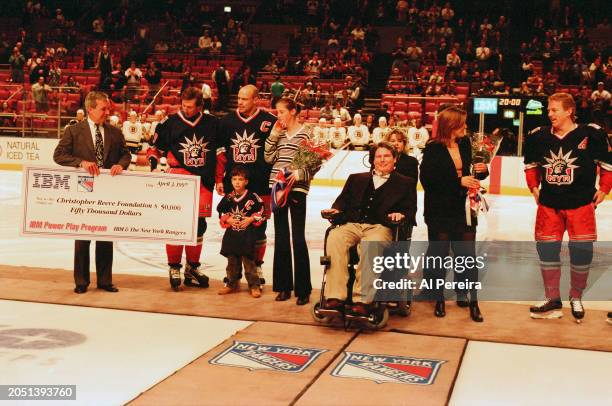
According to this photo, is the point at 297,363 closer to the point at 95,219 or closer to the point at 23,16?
the point at 95,219

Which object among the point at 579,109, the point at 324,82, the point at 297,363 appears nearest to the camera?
the point at 297,363

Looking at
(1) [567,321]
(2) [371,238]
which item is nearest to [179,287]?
(2) [371,238]

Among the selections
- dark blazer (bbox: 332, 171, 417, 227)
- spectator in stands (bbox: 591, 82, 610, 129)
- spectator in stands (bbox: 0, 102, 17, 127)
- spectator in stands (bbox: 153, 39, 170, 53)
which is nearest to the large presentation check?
dark blazer (bbox: 332, 171, 417, 227)

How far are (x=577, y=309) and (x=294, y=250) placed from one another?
6.71 ft

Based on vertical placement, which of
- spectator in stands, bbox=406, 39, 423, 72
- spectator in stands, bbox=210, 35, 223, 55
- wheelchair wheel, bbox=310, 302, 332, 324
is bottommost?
wheelchair wheel, bbox=310, 302, 332, 324

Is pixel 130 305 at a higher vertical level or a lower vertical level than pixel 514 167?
lower

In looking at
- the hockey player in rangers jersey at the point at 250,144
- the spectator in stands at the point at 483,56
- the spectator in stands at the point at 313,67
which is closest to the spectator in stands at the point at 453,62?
the spectator in stands at the point at 483,56

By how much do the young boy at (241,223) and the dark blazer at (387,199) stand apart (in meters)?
0.84

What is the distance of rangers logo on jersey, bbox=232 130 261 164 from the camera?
6.62 meters

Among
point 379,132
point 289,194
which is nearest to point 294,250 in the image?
point 289,194

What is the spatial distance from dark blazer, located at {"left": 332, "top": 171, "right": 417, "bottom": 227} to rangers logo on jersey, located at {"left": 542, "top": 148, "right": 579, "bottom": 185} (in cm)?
95

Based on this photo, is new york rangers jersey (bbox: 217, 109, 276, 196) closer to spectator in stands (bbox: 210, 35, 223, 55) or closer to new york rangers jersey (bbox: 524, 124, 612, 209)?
new york rangers jersey (bbox: 524, 124, 612, 209)

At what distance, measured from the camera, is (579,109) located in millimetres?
18469

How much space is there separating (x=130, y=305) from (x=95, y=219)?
81 cm
